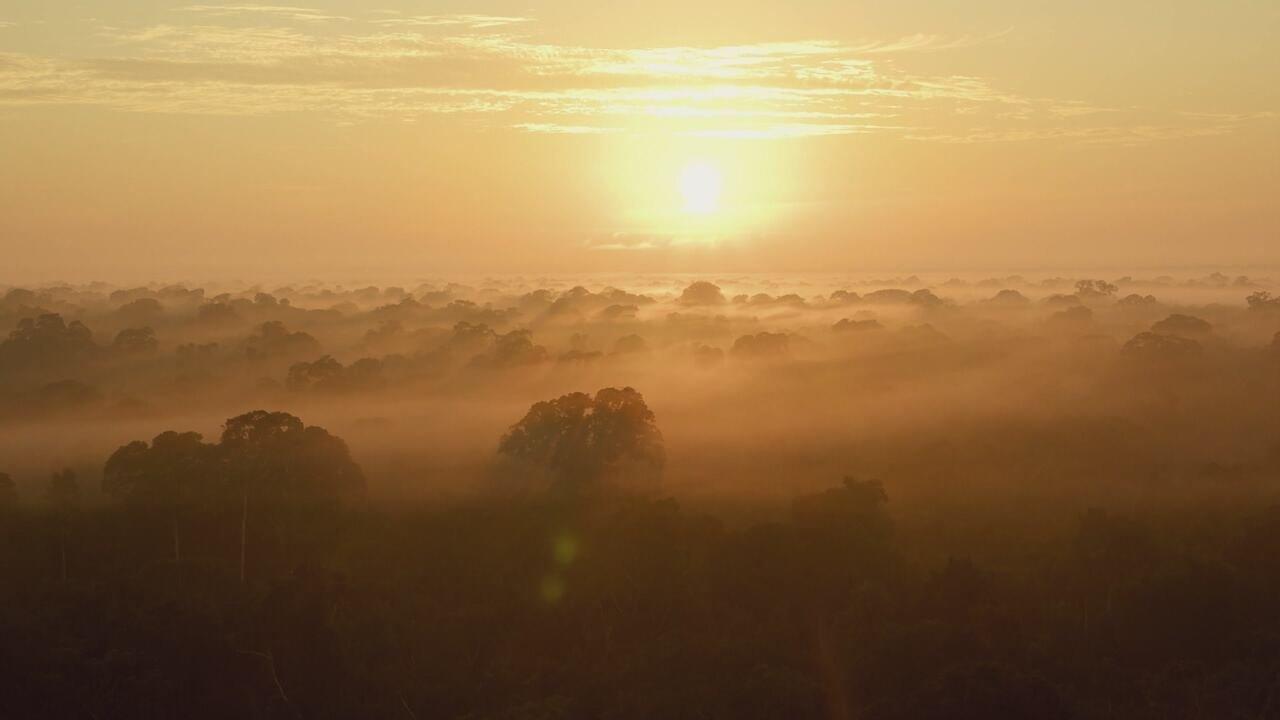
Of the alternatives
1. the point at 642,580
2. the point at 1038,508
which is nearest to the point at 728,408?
the point at 1038,508

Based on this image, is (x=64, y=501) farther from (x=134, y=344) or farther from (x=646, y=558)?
(x=134, y=344)

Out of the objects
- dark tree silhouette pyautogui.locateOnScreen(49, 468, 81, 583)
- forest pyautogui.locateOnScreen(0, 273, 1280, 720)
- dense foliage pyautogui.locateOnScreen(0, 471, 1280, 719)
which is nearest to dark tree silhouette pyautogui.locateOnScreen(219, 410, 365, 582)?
forest pyautogui.locateOnScreen(0, 273, 1280, 720)

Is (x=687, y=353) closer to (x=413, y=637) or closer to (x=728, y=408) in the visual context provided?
(x=728, y=408)

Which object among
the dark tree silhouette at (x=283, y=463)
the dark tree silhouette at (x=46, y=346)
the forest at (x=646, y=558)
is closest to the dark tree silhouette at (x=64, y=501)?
the forest at (x=646, y=558)

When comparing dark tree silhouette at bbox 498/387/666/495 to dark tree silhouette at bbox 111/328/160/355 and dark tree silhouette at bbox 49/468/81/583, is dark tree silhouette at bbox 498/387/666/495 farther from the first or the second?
dark tree silhouette at bbox 111/328/160/355

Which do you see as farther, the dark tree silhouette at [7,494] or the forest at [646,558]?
the dark tree silhouette at [7,494]

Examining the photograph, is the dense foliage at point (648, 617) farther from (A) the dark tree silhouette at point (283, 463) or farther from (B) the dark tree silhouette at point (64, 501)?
(A) the dark tree silhouette at point (283, 463)
